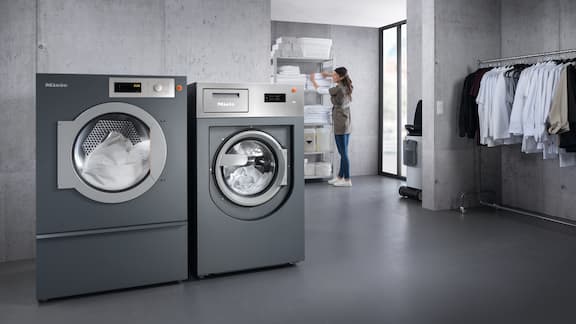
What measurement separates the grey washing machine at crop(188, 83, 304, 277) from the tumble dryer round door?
0.94 feet

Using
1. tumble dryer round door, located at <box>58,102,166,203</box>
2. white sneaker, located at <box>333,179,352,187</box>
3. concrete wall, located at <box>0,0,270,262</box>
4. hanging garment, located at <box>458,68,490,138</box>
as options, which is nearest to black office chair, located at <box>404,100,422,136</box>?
hanging garment, located at <box>458,68,490,138</box>

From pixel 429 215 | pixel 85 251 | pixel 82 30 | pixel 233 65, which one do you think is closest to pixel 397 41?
pixel 429 215

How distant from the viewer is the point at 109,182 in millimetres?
2732

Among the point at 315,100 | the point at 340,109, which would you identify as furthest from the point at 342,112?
the point at 315,100

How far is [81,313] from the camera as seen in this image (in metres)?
2.48

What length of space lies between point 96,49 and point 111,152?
1207 millimetres

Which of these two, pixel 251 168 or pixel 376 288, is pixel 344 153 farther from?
pixel 376 288

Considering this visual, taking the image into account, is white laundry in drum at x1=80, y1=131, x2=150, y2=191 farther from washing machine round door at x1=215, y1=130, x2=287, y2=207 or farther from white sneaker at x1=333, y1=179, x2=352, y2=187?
white sneaker at x1=333, y1=179, x2=352, y2=187

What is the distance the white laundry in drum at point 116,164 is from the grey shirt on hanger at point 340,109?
4224 mm

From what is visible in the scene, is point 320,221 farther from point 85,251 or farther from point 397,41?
point 397,41

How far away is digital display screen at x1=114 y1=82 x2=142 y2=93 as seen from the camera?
2.71 metres

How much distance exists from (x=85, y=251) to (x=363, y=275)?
1.62 metres

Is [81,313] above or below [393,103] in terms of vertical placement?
below

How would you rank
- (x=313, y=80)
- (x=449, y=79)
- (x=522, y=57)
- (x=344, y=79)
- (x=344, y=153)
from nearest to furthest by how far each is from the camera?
(x=522, y=57) → (x=449, y=79) → (x=344, y=79) → (x=344, y=153) → (x=313, y=80)
